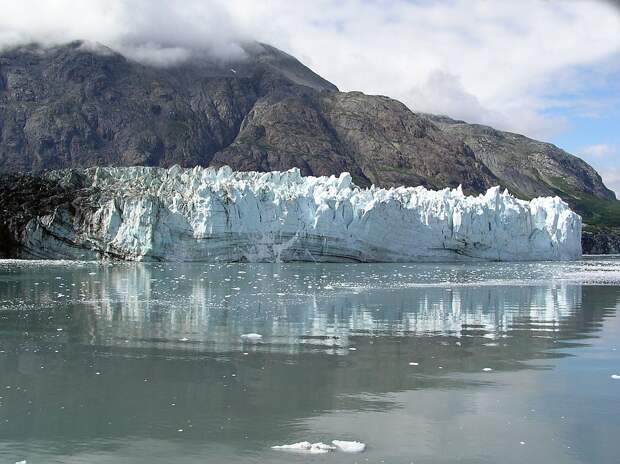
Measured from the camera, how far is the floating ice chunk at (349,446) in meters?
6.76

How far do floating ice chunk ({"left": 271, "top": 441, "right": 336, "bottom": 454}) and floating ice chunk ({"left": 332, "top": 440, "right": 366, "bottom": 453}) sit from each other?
72mm

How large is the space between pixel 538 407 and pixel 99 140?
160 m

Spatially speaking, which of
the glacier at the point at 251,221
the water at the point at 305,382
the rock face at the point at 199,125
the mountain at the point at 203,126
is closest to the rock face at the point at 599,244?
the glacier at the point at 251,221

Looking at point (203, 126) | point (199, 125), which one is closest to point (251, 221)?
point (199, 125)

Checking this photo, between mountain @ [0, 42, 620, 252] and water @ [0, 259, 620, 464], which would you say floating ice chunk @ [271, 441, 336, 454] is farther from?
mountain @ [0, 42, 620, 252]

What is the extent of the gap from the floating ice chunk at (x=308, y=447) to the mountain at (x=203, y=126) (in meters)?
141

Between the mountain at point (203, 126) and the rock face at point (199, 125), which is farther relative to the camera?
the mountain at point (203, 126)

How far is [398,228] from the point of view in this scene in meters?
49.7

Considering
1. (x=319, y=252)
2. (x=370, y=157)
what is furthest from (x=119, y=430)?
(x=370, y=157)

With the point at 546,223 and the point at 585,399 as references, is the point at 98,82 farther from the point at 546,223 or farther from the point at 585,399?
the point at 585,399

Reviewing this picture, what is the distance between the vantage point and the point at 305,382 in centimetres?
952

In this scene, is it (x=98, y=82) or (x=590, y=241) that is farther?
(x=98, y=82)

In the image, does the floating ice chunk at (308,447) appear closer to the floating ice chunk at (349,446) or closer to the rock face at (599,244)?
the floating ice chunk at (349,446)

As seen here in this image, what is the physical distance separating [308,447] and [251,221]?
131ft
